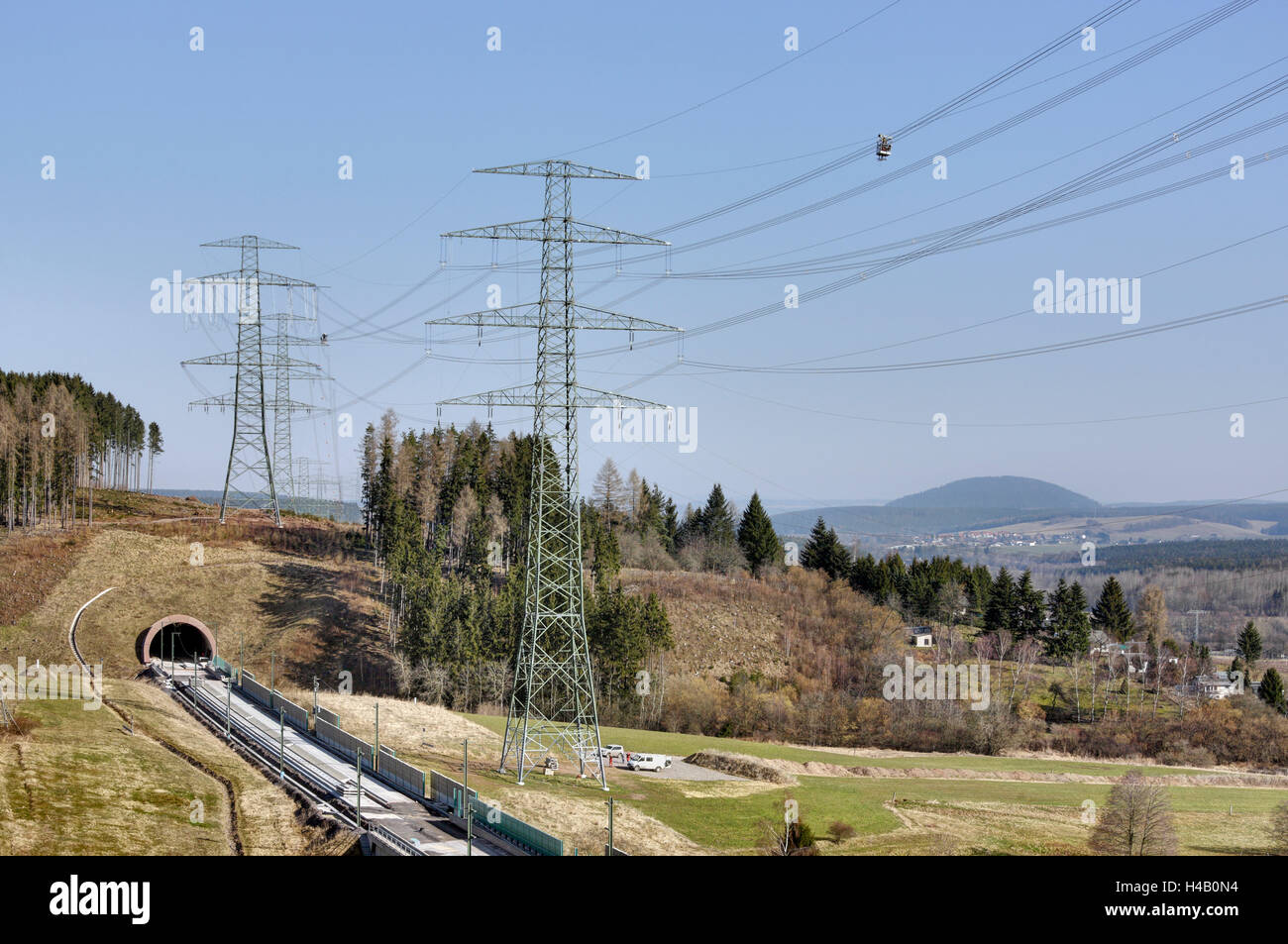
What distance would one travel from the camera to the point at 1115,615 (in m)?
127

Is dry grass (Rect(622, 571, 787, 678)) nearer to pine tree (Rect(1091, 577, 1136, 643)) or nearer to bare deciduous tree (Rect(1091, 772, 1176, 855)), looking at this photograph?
pine tree (Rect(1091, 577, 1136, 643))

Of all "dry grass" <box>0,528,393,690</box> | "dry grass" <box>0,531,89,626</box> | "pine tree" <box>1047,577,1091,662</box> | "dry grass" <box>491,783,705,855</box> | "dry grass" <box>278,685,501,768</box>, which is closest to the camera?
"dry grass" <box>491,783,705,855</box>

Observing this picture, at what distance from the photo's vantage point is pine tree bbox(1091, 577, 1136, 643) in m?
126

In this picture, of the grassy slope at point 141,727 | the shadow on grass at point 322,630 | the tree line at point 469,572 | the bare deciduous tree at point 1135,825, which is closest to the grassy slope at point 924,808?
the bare deciduous tree at point 1135,825

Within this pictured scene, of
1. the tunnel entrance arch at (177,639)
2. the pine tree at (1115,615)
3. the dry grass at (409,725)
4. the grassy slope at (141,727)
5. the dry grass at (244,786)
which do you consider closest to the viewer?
the grassy slope at (141,727)

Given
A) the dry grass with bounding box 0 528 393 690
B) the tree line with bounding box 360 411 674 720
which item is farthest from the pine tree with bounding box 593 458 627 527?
the dry grass with bounding box 0 528 393 690

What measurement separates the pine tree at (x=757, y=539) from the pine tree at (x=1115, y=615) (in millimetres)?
41905

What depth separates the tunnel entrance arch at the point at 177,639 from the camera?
83.8 meters

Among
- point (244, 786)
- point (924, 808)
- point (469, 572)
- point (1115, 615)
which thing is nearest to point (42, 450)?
point (469, 572)

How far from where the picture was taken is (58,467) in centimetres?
11194

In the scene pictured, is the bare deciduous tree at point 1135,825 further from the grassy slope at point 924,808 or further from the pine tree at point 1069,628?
the pine tree at point 1069,628

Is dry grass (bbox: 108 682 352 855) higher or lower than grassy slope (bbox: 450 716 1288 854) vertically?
higher

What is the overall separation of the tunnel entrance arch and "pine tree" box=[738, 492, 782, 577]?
73453mm
